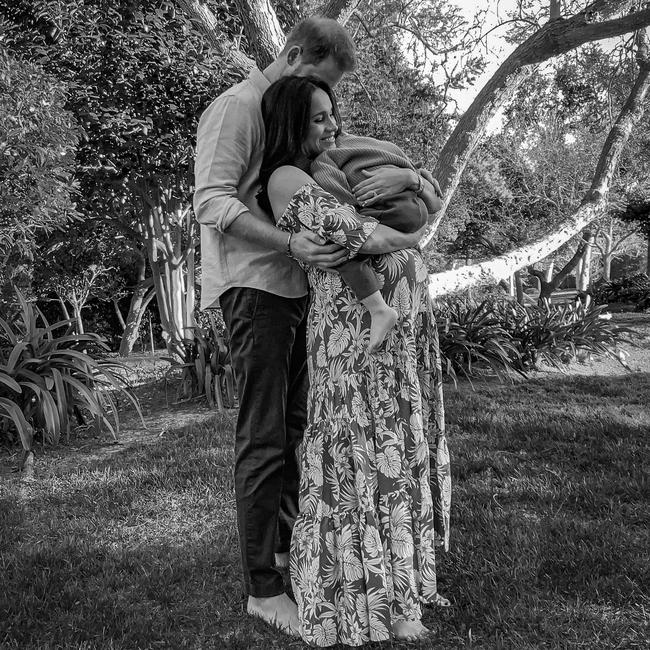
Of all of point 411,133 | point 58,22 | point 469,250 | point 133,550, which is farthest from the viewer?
point 469,250

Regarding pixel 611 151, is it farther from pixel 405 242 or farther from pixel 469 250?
pixel 469 250

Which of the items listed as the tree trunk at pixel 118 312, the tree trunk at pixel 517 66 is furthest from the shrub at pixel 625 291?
the tree trunk at pixel 118 312

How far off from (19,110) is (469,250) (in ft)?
67.9

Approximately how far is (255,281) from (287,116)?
572 mm

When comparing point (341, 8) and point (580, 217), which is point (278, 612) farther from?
point (580, 217)

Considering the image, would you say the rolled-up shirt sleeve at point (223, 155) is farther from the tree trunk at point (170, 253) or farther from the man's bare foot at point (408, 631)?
the tree trunk at point (170, 253)

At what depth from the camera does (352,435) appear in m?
2.12

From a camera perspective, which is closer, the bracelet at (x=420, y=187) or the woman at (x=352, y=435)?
the woman at (x=352, y=435)

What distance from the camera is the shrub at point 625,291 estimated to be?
736 inches

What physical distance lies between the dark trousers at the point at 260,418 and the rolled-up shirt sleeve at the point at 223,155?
320 mm

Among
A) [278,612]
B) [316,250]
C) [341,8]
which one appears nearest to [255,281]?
[316,250]

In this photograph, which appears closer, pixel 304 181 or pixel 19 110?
pixel 304 181

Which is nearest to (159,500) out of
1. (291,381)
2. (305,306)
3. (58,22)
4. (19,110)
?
(291,381)

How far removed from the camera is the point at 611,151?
8703mm
